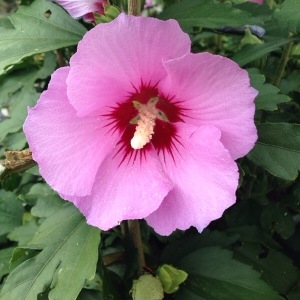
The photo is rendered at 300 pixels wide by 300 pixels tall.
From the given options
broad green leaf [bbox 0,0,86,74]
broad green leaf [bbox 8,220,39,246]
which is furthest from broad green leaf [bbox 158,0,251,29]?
broad green leaf [bbox 8,220,39,246]

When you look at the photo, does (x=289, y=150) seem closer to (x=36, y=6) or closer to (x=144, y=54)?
(x=144, y=54)

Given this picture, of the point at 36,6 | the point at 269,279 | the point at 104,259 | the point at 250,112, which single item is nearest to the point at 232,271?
the point at 269,279

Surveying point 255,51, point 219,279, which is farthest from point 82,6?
point 219,279

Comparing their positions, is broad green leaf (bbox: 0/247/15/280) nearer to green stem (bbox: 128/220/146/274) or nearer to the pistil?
green stem (bbox: 128/220/146/274)

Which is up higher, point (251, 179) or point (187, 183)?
point (187, 183)

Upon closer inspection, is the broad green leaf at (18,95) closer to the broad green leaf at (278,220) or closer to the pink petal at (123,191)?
the pink petal at (123,191)

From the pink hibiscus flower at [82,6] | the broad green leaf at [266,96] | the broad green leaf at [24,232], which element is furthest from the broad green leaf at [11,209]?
the broad green leaf at [266,96]
